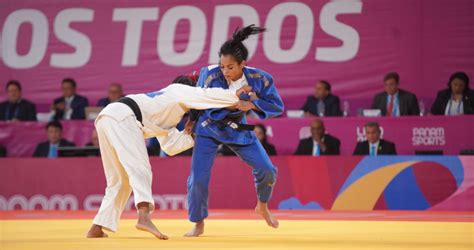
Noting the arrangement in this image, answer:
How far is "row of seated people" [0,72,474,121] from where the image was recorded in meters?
11.3

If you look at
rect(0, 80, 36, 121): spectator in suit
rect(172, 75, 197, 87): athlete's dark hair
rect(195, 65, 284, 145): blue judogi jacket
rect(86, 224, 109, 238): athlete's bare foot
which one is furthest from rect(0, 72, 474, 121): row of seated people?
rect(86, 224, 109, 238): athlete's bare foot

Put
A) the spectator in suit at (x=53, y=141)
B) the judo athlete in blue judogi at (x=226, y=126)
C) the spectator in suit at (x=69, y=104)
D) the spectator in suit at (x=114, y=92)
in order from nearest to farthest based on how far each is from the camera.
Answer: the judo athlete in blue judogi at (x=226, y=126) < the spectator in suit at (x=53, y=141) < the spectator in suit at (x=114, y=92) < the spectator in suit at (x=69, y=104)

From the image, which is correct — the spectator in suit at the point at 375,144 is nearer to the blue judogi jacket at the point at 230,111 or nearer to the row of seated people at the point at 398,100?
the row of seated people at the point at 398,100

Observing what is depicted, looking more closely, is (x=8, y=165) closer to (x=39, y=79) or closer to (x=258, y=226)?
(x=39, y=79)

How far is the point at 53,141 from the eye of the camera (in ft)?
37.7

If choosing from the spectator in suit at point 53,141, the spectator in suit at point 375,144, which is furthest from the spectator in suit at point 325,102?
the spectator in suit at point 53,141

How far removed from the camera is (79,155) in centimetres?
1091

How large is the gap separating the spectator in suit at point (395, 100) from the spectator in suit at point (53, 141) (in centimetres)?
440

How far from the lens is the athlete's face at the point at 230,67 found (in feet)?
21.0

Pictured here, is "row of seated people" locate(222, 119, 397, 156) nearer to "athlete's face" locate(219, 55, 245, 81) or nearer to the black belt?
"athlete's face" locate(219, 55, 245, 81)

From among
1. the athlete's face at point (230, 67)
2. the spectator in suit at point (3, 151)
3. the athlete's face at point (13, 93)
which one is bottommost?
the spectator in suit at point (3, 151)

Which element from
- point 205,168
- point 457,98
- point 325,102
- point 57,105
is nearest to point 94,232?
point 205,168

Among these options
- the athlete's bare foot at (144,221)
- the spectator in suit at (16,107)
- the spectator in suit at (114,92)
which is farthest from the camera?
the spectator in suit at (16,107)

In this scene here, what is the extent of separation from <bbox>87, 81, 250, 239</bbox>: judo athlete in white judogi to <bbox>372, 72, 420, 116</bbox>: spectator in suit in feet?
19.1
